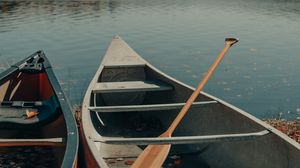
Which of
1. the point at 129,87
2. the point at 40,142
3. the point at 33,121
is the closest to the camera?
the point at 40,142

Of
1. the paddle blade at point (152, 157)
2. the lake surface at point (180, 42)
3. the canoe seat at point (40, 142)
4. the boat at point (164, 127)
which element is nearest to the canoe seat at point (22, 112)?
the boat at point (164, 127)

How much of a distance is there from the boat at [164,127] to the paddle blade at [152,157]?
178 millimetres

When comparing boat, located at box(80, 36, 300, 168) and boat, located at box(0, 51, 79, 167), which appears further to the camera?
boat, located at box(0, 51, 79, 167)

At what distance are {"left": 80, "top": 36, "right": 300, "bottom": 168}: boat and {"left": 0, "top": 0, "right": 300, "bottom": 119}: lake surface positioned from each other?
3037 mm

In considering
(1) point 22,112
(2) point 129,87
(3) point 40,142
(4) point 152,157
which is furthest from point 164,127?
(3) point 40,142

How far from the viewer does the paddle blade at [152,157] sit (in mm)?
5509

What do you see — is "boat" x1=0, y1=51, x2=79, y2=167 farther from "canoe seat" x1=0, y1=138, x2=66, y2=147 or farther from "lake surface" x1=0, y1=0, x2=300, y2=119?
"lake surface" x1=0, y1=0, x2=300, y2=119

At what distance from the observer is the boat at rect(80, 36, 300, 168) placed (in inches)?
231

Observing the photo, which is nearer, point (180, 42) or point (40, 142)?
point (40, 142)

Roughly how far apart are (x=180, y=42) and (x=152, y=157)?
62.3 ft

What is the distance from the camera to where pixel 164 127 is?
8.74 m

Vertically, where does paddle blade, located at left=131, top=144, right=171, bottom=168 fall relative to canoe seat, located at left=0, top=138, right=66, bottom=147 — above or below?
below

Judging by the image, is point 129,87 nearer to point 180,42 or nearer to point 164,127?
point 164,127

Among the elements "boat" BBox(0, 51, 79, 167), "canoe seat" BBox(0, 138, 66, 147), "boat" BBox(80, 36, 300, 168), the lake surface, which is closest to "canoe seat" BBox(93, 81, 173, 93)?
"boat" BBox(80, 36, 300, 168)
